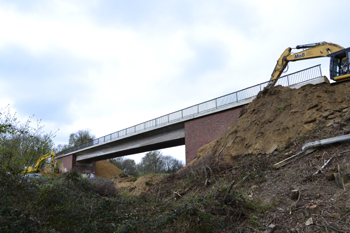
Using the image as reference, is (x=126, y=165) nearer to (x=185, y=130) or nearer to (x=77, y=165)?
(x=77, y=165)

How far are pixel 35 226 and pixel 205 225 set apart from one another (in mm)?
4065

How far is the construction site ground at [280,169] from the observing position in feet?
21.1

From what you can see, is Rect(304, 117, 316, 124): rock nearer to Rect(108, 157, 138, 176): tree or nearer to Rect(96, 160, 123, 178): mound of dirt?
Rect(96, 160, 123, 178): mound of dirt

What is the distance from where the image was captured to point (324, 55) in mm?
14016

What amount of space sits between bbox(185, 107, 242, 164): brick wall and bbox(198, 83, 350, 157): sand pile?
407 centimetres

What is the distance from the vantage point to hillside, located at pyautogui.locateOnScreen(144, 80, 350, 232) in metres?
6.48

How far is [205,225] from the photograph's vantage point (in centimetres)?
653

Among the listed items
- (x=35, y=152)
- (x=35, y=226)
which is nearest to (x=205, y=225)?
(x=35, y=226)

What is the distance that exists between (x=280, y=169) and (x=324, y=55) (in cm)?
854

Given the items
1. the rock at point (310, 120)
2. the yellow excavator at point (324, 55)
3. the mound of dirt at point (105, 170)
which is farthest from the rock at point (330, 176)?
the mound of dirt at point (105, 170)

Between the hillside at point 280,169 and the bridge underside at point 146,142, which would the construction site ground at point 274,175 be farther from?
the bridge underside at point 146,142

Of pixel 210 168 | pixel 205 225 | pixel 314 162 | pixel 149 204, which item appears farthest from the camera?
pixel 210 168

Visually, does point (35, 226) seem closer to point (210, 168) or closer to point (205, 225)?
point (205, 225)

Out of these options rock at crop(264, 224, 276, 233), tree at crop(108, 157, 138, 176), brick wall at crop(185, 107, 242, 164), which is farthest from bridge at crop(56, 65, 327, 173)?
tree at crop(108, 157, 138, 176)
